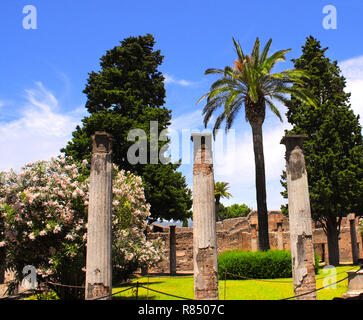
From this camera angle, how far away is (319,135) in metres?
24.1

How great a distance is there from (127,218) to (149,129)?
11.2 metres

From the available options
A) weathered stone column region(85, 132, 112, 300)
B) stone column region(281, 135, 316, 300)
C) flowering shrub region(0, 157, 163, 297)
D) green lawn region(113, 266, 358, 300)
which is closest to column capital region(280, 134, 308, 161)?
stone column region(281, 135, 316, 300)

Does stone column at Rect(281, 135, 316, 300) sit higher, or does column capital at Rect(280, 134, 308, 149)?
column capital at Rect(280, 134, 308, 149)

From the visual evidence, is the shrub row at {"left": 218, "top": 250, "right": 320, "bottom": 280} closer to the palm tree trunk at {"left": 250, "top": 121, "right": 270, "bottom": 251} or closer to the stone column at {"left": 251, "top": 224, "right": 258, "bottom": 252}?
the palm tree trunk at {"left": 250, "top": 121, "right": 270, "bottom": 251}

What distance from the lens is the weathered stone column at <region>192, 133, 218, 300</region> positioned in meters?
9.23

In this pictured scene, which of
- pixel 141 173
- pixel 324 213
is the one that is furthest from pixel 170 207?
pixel 324 213

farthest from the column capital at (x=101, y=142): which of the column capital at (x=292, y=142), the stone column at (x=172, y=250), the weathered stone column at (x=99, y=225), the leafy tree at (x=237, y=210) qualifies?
the leafy tree at (x=237, y=210)

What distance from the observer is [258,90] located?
61.6 ft

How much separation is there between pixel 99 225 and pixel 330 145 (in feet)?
62.1

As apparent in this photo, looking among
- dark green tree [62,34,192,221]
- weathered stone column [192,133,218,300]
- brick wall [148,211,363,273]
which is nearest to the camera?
weathered stone column [192,133,218,300]

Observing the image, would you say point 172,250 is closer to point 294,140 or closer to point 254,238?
point 254,238

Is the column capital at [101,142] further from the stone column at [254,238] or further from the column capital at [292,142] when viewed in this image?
the stone column at [254,238]

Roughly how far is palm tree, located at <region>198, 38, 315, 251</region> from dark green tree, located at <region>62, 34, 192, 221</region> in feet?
22.5

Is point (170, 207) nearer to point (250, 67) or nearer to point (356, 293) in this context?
point (250, 67)
